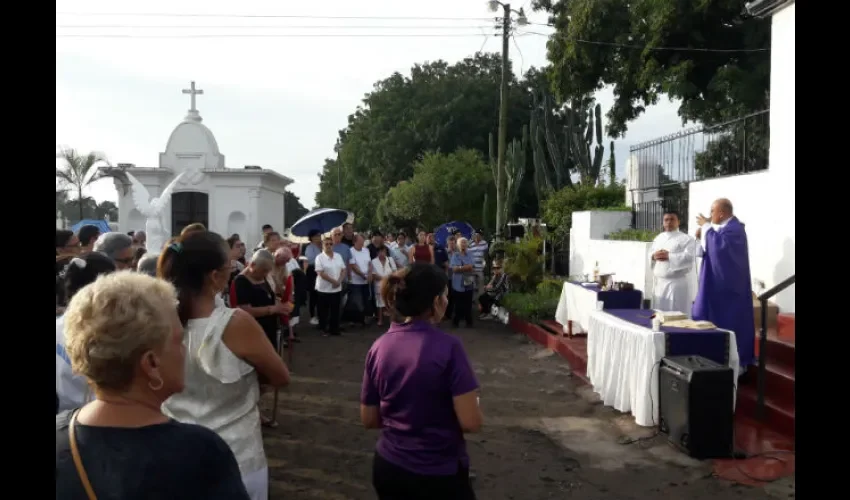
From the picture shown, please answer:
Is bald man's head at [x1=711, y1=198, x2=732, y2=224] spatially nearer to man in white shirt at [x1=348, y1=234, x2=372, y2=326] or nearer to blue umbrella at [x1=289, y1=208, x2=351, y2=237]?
man in white shirt at [x1=348, y1=234, x2=372, y2=326]

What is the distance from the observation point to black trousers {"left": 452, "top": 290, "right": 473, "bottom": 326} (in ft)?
41.5

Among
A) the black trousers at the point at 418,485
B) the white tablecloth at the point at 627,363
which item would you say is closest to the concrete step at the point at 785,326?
the white tablecloth at the point at 627,363

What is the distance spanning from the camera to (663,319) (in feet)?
21.4

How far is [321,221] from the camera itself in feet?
50.5

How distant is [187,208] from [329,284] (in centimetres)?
1246

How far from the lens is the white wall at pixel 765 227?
8.57 metres

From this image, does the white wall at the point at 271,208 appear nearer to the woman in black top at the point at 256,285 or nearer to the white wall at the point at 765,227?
the white wall at the point at 765,227

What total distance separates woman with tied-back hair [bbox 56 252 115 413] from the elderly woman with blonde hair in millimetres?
1132

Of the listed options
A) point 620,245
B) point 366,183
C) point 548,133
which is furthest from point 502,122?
point 366,183

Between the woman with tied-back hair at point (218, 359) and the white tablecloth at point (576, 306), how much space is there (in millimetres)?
6954

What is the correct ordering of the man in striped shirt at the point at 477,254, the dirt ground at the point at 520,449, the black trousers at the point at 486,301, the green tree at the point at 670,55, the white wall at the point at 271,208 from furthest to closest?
the white wall at the point at 271,208 < the green tree at the point at 670,55 < the black trousers at the point at 486,301 < the man in striped shirt at the point at 477,254 < the dirt ground at the point at 520,449

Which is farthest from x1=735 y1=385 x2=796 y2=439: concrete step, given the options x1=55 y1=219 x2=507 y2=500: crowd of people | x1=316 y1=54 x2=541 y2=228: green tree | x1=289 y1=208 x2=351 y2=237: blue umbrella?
x1=316 y1=54 x2=541 y2=228: green tree

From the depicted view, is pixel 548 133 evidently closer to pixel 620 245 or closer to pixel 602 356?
pixel 620 245

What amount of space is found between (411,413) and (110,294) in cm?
147
